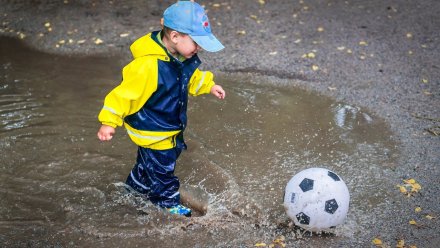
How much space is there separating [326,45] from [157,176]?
4.26 m

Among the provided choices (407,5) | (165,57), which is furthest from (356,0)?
(165,57)

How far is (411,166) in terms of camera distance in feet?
15.8

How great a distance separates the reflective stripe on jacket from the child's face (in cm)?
8

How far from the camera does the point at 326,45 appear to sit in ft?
24.2

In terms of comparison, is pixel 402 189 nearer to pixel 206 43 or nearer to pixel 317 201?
pixel 317 201

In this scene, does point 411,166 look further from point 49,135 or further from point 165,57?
point 49,135

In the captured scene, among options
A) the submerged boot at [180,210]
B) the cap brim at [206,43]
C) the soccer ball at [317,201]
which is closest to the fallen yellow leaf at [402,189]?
the soccer ball at [317,201]

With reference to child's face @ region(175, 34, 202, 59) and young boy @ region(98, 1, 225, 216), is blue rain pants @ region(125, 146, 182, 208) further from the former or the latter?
child's face @ region(175, 34, 202, 59)

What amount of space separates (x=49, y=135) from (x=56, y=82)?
1318 millimetres

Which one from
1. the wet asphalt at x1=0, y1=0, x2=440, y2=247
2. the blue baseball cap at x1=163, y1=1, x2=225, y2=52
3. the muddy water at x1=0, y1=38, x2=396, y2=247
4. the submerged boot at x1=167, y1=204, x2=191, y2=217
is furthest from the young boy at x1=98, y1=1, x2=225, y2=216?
the wet asphalt at x1=0, y1=0, x2=440, y2=247

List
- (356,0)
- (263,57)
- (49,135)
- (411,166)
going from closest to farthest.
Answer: (411,166), (49,135), (263,57), (356,0)

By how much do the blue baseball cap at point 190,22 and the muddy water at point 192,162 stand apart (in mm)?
1407

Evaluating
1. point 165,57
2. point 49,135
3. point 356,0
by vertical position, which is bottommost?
point 49,135

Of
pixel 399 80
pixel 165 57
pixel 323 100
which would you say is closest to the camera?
pixel 165 57
